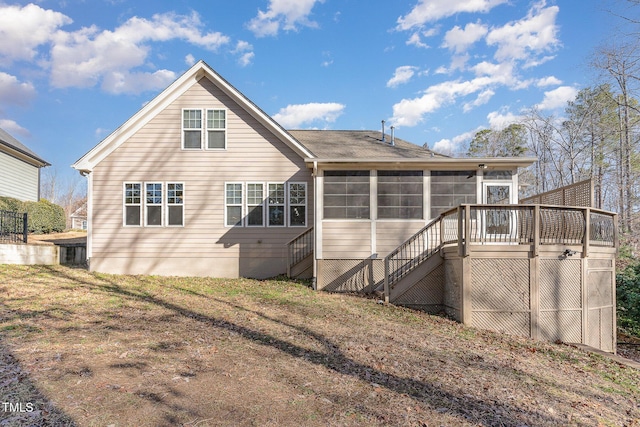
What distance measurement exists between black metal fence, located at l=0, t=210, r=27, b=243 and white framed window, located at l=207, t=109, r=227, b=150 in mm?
7183

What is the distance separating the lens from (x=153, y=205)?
11641 millimetres

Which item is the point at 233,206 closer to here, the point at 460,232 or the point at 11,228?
the point at 460,232

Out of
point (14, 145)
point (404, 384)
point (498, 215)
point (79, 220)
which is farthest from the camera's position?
point (79, 220)

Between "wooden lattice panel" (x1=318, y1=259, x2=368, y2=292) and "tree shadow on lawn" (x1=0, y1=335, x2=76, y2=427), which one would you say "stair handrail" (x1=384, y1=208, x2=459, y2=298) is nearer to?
"wooden lattice panel" (x1=318, y1=259, x2=368, y2=292)

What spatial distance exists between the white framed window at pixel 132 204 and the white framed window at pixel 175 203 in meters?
0.96

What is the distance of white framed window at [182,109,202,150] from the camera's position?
11.7m

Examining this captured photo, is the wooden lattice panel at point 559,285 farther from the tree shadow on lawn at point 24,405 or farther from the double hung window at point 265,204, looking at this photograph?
the tree shadow on lawn at point 24,405

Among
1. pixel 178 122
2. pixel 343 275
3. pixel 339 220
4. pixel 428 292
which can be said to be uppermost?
pixel 178 122

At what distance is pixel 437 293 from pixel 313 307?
3044 millimetres

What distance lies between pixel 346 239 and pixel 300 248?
210 cm

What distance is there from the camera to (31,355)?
450 centimetres

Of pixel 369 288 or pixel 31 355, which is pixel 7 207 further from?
pixel 369 288

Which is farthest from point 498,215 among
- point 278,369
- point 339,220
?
point 278,369

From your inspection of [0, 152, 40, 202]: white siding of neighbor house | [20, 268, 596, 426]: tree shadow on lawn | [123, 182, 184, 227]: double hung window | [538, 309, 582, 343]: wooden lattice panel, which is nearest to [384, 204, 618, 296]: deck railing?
[538, 309, 582, 343]: wooden lattice panel
